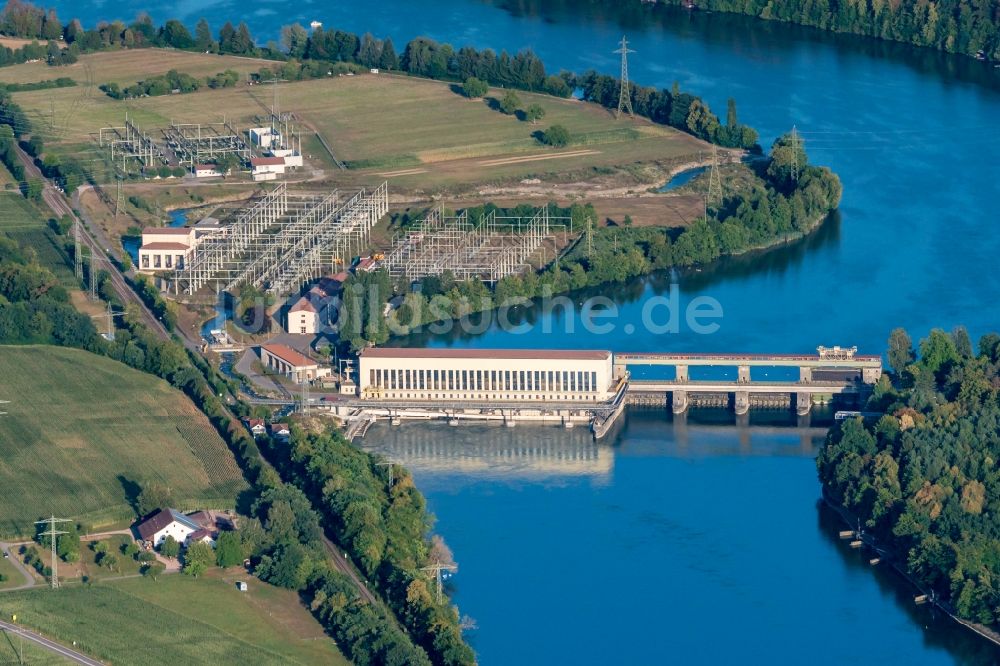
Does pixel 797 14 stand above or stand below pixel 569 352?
above

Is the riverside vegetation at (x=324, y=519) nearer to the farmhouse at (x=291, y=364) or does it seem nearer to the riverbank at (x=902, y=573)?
the farmhouse at (x=291, y=364)

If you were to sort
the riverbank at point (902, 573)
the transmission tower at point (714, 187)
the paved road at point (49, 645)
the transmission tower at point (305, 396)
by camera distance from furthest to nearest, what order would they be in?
the transmission tower at point (714, 187) → the transmission tower at point (305, 396) → the riverbank at point (902, 573) → the paved road at point (49, 645)

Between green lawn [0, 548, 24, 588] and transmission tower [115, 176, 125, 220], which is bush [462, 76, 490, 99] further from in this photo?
green lawn [0, 548, 24, 588]

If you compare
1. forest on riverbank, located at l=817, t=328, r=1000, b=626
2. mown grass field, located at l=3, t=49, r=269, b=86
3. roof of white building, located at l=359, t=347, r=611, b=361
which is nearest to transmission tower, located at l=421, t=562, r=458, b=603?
forest on riverbank, located at l=817, t=328, r=1000, b=626

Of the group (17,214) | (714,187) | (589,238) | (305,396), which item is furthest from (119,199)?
(305,396)

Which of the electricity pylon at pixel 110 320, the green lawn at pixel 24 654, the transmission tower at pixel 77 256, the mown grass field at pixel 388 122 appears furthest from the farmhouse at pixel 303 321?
the green lawn at pixel 24 654

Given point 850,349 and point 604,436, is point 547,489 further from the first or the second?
point 850,349

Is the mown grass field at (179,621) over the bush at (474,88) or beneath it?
beneath

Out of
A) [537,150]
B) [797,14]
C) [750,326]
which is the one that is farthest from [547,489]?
[797,14]
